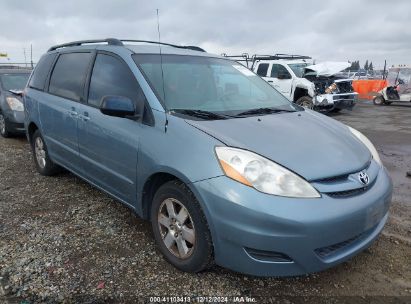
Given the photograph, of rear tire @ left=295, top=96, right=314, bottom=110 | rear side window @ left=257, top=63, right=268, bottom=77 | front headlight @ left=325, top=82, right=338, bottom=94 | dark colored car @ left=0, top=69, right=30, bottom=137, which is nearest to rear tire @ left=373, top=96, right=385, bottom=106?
front headlight @ left=325, top=82, right=338, bottom=94

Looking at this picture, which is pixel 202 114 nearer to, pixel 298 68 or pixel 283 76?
pixel 283 76

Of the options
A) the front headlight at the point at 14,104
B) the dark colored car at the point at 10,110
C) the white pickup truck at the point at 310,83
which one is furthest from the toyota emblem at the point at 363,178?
the white pickup truck at the point at 310,83

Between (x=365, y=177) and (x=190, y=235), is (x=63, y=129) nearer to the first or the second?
(x=190, y=235)

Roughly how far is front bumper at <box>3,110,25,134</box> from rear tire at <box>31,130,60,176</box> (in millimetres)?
2750

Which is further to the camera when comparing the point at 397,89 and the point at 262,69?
the point at 397,89

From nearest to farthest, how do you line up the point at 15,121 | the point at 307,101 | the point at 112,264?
the point at 112,264, the point at 15,121, the point at 307,101

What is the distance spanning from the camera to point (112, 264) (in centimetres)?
302

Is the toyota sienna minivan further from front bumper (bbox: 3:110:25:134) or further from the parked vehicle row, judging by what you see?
the parked vehicle row

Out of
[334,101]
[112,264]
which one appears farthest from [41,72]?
[334,101]

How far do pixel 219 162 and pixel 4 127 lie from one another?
7.09 metres

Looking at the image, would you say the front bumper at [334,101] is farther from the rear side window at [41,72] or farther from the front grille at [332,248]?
the front grille at [332,248]

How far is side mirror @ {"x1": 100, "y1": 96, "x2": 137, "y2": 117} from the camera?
9.99 feet

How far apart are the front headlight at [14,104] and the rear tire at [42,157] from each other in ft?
9.53

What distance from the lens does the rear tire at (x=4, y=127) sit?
7.99 m
